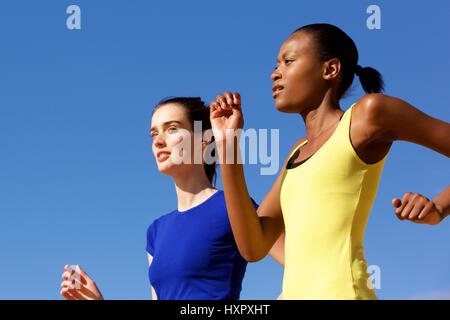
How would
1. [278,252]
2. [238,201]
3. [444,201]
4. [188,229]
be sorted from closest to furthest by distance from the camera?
[444,201] < [238,201] < [278,252] < [188,229]

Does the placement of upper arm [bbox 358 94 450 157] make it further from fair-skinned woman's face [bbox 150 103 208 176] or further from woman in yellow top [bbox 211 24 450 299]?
fair-skinned woman's face [bbox 150 103 208 176]

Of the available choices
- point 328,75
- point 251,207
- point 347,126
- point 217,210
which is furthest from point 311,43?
point 217,210

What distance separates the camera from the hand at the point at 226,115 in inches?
142

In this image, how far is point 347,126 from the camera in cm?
339

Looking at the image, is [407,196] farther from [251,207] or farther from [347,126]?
[251,207]

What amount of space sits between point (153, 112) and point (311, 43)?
175cm

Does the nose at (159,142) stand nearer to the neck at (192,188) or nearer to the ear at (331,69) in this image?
the neck at (192,188)

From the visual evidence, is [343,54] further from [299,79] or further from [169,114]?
[169,114]

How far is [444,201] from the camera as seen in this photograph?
3.09 m

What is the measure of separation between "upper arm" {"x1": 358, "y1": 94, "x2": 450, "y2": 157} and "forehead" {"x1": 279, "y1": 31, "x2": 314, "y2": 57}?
1.87ft

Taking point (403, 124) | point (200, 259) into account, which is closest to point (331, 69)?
point (403, 124)

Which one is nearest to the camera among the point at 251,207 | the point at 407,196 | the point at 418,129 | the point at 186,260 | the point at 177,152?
the point at 407,196

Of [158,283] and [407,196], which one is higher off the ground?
[158,283]

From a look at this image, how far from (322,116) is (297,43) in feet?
1.30
